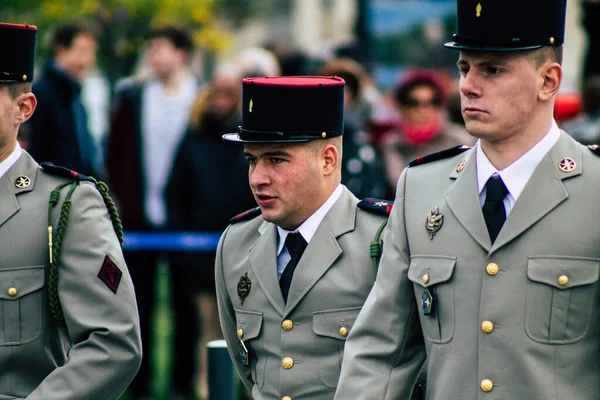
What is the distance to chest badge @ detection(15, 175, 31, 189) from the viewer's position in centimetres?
488

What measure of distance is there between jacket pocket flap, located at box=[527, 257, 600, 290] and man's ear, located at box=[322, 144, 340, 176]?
1271 millimetres

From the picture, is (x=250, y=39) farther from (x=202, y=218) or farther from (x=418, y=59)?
(x=202, y=218)

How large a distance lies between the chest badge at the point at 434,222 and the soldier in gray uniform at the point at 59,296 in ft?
3.96

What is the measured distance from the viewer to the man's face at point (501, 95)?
13.6 feet

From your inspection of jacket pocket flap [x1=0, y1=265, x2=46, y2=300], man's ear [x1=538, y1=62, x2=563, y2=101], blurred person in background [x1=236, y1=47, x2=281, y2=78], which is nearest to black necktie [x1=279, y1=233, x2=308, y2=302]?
jacket pocket flap [x1=0, y1=265, x2=46, y2=300]

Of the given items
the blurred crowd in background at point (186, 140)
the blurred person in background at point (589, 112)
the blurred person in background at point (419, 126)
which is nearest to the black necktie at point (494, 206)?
the blurred crowd in background at point (186, 140)

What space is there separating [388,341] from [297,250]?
31.0 inches

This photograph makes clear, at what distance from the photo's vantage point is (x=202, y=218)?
9.28 metres

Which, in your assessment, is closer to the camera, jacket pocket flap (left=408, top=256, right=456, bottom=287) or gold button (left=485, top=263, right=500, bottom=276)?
gold button (left=485, top=263, right=500, bottom=276)

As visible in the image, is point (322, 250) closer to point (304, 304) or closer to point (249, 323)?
point (304, 304)

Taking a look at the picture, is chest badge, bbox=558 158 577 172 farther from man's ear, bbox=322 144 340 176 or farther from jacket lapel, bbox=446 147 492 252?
man's ear, bbox=322 144 340 176

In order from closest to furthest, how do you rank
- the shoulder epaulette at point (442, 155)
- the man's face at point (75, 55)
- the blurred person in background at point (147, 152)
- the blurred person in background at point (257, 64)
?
the shoulder epaulette at point (442, 155)
the man's face at point (75, 55)
the blurred person in background at point (147, 152)
the blurred person in background at point (257, 64)

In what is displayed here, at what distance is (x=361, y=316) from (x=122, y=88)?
20.8 ft

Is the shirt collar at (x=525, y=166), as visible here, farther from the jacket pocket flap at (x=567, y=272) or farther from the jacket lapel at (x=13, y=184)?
the jacket lapel at (x=13, y=184)
